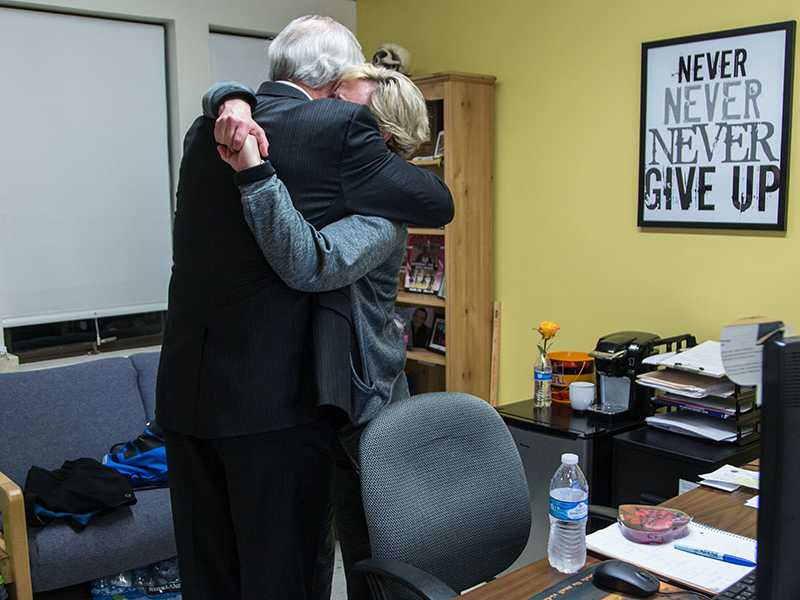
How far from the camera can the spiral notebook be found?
4.76 ft

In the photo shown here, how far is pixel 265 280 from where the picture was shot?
5.12ft

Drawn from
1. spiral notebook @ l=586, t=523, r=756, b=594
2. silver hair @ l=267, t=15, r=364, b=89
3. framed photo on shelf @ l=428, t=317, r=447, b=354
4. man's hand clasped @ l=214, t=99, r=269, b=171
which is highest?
silver hair @ l=267, t=15, r=364, b=89

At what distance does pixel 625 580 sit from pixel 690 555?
0.76ft

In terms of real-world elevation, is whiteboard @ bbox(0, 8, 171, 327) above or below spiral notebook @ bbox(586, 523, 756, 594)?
above

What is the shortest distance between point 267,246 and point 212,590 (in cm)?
75

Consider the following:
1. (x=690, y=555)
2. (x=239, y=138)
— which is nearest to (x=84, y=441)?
(x=239, y=138)

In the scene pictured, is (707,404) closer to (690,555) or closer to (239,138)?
(690,555)

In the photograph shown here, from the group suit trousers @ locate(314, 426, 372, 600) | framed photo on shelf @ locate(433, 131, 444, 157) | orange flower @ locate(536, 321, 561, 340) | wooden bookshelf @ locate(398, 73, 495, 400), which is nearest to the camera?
suit trousers @ locate(314, 426, 372, 600)

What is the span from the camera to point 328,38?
166 centimetres

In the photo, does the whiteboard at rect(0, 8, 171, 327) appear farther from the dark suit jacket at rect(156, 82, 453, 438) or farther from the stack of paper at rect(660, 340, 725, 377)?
the stack of paper at rect(660, 340, 725, 377)

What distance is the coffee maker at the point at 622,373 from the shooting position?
290 cm

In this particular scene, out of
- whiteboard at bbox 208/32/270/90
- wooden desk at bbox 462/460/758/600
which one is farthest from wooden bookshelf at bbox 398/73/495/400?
wooden desk at bbox 462/460/758/600

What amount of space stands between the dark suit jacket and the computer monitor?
2.75 ft

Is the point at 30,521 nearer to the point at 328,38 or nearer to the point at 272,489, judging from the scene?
the point at 272,489
